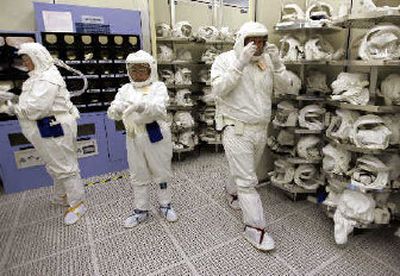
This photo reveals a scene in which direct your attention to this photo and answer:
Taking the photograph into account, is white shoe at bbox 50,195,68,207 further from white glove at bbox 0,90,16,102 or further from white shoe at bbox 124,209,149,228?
white glove at bbox 0,90,16,102

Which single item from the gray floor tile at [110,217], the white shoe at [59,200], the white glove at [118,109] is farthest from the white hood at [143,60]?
the white shoe at [59,200]

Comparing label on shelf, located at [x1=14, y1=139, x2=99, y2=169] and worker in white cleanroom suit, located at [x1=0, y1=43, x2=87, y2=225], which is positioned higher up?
worker in white cleanroom suit, located at [x1=0, y1=43, x2=87, y2=225]

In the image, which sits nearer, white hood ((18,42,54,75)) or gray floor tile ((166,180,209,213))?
white hood ((18,42,54,75))

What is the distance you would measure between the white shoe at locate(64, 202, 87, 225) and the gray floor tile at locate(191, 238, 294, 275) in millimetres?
1233

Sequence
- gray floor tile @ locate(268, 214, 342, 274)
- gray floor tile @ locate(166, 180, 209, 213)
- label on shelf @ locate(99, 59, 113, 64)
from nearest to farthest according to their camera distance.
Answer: gray floor tile @ locate(268, 214, 342, 274) → gray floor tile @ locate(166, 180, 209, 213) → label on shelf @ locate(99, 59, 113, 64)

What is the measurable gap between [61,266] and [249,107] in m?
1.82

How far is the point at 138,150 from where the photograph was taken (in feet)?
7.20

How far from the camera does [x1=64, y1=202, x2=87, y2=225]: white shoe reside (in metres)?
2.47

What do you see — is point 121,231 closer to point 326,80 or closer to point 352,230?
point 352,230

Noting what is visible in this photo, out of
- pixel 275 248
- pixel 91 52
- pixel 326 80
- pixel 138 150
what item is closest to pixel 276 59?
pixel 326 80

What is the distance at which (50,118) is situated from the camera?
230cm

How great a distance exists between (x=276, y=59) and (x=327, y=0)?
1.20 metres

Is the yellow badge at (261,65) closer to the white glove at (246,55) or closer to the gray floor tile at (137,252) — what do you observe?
the white glove at (246,55)

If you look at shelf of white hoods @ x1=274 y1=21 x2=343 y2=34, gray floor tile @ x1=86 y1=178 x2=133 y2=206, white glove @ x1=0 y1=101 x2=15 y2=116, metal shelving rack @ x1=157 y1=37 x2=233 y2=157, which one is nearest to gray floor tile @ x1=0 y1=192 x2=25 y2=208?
gray floor tile @ x1=86 y1=178 x2=133 y2=206
